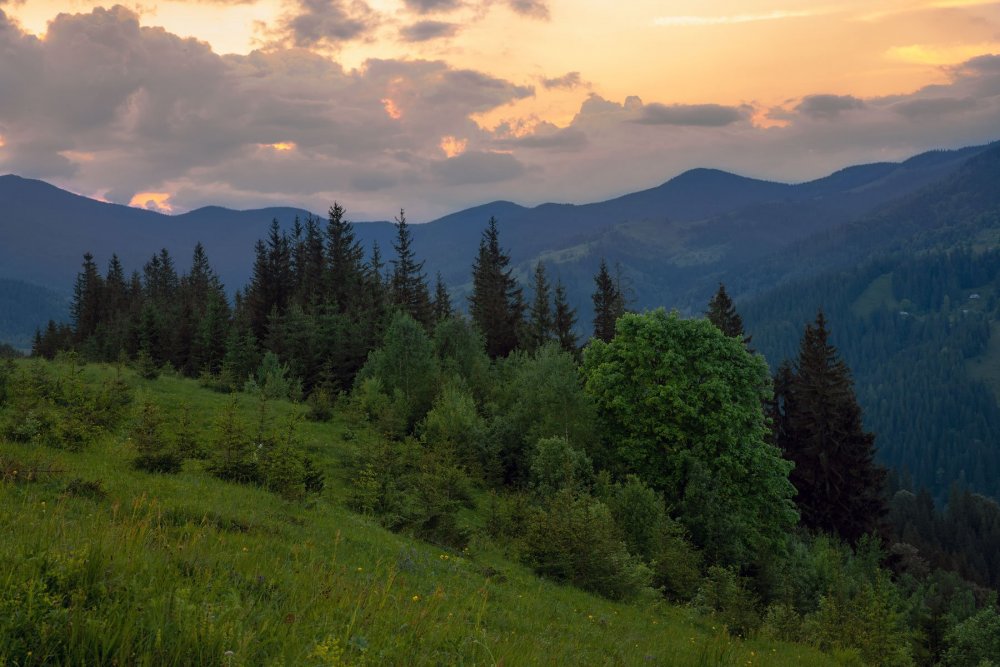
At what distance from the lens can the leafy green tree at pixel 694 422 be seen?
33.9 meters

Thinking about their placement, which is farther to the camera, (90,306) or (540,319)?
(90,306)

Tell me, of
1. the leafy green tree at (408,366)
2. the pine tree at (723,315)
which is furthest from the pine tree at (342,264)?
the pine tree at (723,315)

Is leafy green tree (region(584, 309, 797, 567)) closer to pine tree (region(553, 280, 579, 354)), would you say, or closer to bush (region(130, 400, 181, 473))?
bush (region(130, 400, 181, 473))

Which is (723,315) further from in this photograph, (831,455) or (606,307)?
(831,455)

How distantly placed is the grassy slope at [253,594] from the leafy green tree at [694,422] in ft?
65.2

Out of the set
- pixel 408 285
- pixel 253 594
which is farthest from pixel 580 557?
pixel 408 285

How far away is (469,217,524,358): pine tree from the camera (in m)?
74.5

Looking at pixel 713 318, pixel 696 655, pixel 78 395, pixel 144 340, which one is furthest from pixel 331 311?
pixel 696 655

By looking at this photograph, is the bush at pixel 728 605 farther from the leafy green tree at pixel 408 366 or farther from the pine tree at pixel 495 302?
the pine tree at pixel 495 302

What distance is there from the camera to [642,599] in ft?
53.5

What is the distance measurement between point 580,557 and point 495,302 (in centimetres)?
6075

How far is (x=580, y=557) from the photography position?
16.1m

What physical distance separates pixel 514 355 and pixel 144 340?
132 ft

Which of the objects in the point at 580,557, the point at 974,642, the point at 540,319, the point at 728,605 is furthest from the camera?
the point at 540,319
